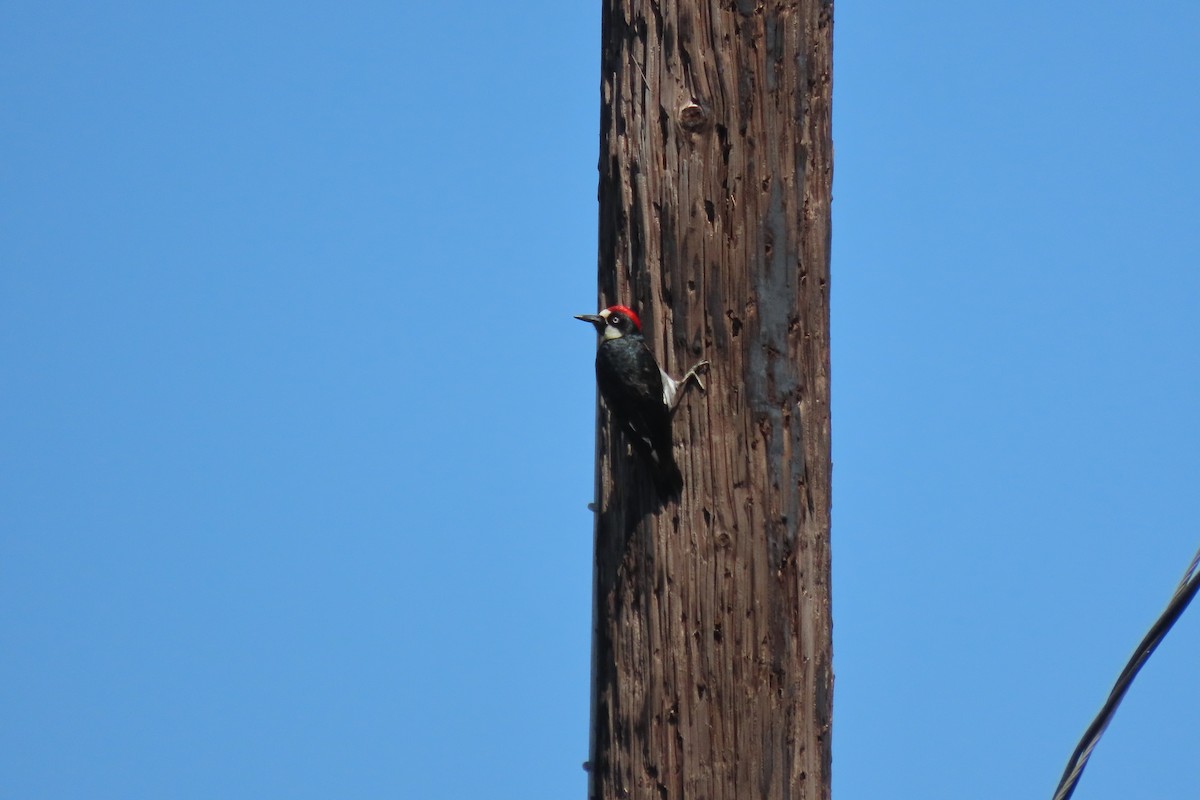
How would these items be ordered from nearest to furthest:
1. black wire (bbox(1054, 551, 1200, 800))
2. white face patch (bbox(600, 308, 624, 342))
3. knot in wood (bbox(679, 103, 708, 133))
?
black wire (bbox(1054, 551, 1200, 800)) < knot in wood (bbox(679, 103, 708, 133)) < white face patch (bbox(600, 308, 624, 342))

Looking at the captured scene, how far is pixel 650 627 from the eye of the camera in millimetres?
4383

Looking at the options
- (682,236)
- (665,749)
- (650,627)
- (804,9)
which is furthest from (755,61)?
(665,749)

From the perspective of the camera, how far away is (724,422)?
443 cm

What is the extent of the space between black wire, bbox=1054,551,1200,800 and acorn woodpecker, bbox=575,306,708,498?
3.84ft

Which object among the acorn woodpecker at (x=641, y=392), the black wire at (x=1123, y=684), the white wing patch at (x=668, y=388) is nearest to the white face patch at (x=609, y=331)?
the acorn woodpecker at (x=641, y=392)

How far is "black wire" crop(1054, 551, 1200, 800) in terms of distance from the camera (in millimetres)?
3939

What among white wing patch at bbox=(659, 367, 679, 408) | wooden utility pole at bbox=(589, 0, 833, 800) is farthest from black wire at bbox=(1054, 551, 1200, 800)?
white wing patch at bbox=(659, 367, 679, 408)

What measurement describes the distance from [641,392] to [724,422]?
0.23 metres

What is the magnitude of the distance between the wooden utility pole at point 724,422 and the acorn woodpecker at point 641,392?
38mm

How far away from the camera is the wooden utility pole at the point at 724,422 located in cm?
432

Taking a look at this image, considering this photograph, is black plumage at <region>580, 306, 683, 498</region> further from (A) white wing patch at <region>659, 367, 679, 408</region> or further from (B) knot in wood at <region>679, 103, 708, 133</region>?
(B) knot in wood at <region>679, 103, 708, 133</region>

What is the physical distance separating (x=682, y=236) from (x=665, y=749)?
1.32 metres

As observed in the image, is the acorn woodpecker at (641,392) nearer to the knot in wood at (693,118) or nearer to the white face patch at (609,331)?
the white face patch at (609,331)

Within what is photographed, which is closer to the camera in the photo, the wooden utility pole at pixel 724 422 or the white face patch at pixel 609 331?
the wooden utility pole at pixel 724 422
